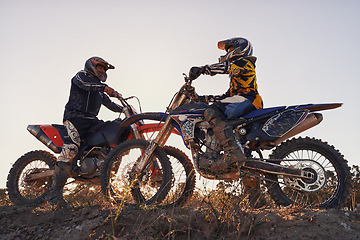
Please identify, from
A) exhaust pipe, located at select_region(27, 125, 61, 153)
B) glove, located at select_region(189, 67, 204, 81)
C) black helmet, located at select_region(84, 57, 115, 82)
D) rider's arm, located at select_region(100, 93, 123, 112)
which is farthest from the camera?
rider's arm, located at select_region(100, 93, 123, 112)

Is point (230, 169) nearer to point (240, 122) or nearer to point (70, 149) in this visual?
point (240, 122)

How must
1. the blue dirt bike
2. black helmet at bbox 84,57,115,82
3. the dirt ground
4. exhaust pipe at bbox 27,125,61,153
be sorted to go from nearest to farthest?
the dirt ground < the blue dirt bike < exhaust pipe at bbox 27,125,61,153 < black helmet at bbox 84,57,115,82

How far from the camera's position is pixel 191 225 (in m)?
3.38

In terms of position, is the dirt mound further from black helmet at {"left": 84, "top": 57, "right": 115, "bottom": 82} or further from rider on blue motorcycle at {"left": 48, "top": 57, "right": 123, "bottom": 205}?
black helmet at {"left": 84, "top": 57, "right": 115, "bottom": 82}

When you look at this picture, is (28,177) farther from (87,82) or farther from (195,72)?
(195,72)

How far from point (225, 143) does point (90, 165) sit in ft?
9.09

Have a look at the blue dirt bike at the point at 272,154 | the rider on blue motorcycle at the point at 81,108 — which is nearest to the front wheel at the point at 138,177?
the blue dirt bike at the point at 272,154

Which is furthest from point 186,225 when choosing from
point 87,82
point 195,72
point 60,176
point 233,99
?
point 87,82

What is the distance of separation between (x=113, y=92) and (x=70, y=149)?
133cm

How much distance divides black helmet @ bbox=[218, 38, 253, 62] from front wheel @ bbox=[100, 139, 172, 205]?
6.29 ft

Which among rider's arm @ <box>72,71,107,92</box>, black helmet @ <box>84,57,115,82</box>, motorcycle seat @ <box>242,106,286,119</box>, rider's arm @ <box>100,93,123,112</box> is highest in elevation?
black helmet @ <box>84,57,115,82</box>

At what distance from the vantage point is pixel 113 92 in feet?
20.7

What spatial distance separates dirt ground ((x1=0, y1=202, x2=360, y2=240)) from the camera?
126 inches

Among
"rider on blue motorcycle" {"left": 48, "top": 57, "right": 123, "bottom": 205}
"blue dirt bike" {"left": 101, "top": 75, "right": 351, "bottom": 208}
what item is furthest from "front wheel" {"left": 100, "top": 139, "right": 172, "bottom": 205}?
"rider on blue motorcycle" {"left": 48, "top": 57, "right": 123, "bottom": 205}
